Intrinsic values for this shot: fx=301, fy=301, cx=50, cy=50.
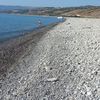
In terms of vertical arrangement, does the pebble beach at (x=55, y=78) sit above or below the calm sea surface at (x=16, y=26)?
above

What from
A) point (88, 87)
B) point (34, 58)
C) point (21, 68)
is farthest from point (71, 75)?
point (34, 58)

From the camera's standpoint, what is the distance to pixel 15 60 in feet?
72.0

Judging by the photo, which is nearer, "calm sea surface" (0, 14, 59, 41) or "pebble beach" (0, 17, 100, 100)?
"pebble beach" (0, 17, 100, 100)

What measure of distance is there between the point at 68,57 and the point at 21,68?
3322 millimetres

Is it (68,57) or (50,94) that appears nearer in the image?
(50,94)

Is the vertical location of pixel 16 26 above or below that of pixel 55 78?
below

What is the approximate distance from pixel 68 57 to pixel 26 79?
16.3 feet

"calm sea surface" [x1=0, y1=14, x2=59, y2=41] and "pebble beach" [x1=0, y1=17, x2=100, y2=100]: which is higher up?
"pebble beach" [x1=0, y1=17, x2=100, y2=100]

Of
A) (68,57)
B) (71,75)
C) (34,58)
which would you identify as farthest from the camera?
(34,58)

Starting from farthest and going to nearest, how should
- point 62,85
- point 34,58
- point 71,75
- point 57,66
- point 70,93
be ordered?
point 34,58 → point 57,66 → point 71,75 → point 62,85 → point 70,93

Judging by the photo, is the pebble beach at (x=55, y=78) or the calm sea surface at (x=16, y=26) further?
the calm sea surface at (x=16, y=26)

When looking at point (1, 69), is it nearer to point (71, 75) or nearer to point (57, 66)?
point (57, 66)

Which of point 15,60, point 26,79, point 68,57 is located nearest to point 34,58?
point 15,60

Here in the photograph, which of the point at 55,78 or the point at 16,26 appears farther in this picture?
the point at 16,26
